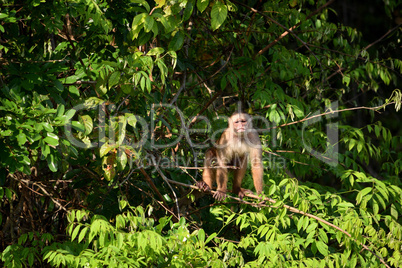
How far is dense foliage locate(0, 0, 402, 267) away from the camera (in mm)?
3609

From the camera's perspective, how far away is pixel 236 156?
226 inches

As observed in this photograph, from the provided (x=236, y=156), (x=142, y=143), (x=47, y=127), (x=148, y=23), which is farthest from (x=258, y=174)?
(x=47, y=127)

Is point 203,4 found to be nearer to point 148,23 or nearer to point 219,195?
point 148,23

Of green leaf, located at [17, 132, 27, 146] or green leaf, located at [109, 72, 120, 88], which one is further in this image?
green leaf, located at [109, 72, 120, 88]

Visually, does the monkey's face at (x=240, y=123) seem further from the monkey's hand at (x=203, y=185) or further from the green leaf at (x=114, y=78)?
the green leaf at (x=114, y=78)

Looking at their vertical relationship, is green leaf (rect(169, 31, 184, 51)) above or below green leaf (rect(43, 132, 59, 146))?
above

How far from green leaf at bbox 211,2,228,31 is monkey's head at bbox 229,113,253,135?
185 cm

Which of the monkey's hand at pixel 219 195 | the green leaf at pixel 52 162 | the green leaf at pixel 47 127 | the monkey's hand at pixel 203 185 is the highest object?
the green leaf at pixel 47 127

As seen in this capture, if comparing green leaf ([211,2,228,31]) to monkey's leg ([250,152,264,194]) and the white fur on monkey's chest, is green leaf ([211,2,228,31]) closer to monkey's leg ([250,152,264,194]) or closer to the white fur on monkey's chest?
monkey's leg ([250,152,264,194])

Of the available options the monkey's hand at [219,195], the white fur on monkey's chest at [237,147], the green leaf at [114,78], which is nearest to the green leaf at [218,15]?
the green leaf at [114,78]

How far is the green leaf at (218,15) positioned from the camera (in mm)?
3754

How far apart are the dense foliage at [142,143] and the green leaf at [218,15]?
0.04 ft

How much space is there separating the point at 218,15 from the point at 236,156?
2.29m

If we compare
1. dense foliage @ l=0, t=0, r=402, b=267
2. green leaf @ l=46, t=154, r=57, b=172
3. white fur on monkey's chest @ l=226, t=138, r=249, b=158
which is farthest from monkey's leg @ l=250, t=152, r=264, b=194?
green leaf @ l=46, t=154, r=57, b=172
